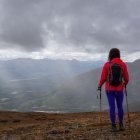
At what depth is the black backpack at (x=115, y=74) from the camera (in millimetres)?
15062

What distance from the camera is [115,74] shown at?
15062 mm

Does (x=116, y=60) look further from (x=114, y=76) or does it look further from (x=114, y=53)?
(x=114, y=76)

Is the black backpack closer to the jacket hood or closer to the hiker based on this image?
the hiker

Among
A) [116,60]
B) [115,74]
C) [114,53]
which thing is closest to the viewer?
[115,74]

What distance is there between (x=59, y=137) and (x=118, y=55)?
16.5ft

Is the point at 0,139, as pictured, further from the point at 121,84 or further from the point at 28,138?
the point at 121,84

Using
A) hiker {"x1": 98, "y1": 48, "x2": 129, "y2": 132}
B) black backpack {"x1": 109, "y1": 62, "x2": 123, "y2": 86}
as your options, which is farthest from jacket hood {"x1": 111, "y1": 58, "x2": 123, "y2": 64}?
black backpack {"x1": 109, "y1": 62, "x2": 123, "y2": 86}

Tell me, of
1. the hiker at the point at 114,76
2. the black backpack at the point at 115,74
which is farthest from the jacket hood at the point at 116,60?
the black backpack at the point at 115,74

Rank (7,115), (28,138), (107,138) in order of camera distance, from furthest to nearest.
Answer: (7,115), (28,138), (107,138)

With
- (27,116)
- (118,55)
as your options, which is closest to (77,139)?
(118,55)

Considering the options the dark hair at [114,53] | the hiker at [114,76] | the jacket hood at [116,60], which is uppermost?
the dark hair at [114,53]

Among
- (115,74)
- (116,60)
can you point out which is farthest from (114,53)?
(115,74)

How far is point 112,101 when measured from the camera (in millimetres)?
15391

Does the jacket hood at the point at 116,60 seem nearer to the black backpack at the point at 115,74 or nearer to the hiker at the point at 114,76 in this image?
the hiker at the point at 114,76
